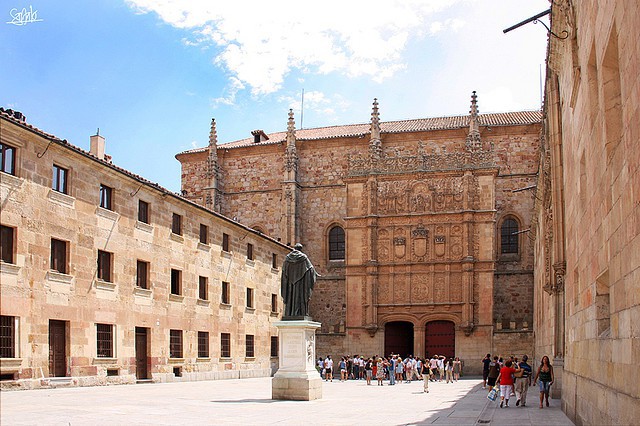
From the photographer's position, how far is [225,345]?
36062 mm

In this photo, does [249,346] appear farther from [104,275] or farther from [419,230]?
[104,275]

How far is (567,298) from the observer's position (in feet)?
56.4

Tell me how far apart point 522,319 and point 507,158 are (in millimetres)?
10013

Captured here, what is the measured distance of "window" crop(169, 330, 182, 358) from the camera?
30695 mm

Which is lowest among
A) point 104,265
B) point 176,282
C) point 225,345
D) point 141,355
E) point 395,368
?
point 395,368

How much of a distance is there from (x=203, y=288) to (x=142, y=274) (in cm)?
559

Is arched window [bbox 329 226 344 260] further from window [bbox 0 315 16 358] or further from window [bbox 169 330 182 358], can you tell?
window [bbox 0 315 16 358]

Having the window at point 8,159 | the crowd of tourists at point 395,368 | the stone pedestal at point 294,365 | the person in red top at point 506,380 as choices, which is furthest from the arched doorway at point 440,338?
the window at point 8,159

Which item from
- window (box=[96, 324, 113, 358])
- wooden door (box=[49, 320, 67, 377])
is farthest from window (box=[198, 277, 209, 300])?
wooden door (box=[49, 320, 67, 377])

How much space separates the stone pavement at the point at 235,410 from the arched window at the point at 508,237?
2408cm

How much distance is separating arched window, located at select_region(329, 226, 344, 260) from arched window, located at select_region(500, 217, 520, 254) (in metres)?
10.1

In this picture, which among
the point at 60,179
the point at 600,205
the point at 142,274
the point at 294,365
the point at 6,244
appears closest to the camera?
the point at 600,205

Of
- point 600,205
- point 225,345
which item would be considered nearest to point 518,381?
point 600,205

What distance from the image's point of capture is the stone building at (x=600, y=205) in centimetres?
782
